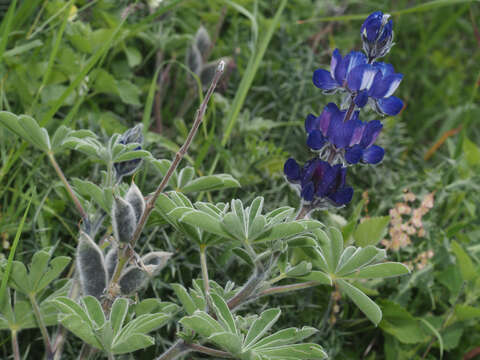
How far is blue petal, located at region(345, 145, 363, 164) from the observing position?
148cm

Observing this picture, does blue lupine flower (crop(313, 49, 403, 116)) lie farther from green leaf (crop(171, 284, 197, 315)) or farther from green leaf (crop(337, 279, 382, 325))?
green leaf (crop(171, 284, 197, 315))

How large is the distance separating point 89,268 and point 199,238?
30 centimetres

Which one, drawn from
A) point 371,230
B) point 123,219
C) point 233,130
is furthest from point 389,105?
point 233,130

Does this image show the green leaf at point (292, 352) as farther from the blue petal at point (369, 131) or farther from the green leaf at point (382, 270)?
the blue petal at point (369, 131)

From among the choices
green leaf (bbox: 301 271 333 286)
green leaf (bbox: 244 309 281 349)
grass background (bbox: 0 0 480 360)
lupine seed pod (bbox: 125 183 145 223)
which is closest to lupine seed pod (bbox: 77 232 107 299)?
lupine seed pod (bbox: 125 183 145 223)

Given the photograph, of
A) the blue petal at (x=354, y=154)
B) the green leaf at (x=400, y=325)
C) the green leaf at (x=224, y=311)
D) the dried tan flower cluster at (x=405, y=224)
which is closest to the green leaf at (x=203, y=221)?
the green leaf at (x=224, y=311)

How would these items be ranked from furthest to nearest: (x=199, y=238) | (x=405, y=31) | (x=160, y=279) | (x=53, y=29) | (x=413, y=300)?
(x=405, y=31)
(x=53, y=29)
(x=413, y=300)
(x=160, y=279)
(x=199, y=238)

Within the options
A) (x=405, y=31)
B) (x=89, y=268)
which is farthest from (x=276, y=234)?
(x=405, y=31)

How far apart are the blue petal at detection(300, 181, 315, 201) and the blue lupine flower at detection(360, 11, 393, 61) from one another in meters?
0.36

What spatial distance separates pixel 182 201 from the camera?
152 cm

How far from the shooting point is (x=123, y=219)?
1479 mm

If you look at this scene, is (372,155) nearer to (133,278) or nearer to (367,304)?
(367,304)

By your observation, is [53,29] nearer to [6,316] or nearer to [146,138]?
[146,138]

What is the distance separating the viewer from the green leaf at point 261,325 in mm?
1486
